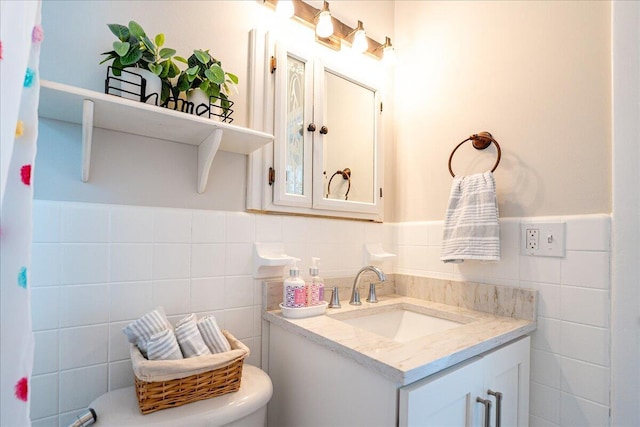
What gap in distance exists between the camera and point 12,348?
55cm

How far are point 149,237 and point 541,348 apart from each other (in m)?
1.35

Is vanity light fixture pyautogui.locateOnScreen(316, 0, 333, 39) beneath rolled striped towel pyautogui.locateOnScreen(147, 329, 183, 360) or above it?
above

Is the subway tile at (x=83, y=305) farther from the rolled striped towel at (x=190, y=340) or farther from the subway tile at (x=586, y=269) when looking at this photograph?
the subway tile at (x=586, y=269)

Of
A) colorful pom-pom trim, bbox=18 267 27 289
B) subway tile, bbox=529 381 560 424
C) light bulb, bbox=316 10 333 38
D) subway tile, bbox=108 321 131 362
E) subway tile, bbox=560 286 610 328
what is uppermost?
light bulb, bbox=316 10 333 38

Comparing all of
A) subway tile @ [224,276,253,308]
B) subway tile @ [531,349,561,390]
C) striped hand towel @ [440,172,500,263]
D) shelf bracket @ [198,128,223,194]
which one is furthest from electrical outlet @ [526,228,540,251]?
shelf bracket @ [198,128,223,194]

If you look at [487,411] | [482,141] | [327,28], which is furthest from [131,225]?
[482,141]

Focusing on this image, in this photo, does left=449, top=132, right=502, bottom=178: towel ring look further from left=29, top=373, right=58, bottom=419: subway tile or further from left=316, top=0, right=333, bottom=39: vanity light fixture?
left=29, top=373, right=58, bottom=419: subway tile

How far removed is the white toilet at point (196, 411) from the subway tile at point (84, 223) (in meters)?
0.42

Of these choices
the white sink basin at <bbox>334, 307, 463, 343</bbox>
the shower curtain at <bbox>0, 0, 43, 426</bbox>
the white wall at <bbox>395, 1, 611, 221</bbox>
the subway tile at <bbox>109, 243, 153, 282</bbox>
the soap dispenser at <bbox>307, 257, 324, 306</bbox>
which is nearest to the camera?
the shower curtain at <bbox>0, 0, 43, 426</bbox>

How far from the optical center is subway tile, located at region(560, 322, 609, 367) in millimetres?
979

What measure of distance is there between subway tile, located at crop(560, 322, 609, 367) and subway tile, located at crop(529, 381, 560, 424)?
15 cm

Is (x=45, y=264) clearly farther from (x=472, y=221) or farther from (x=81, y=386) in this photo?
(x=472, y=221)

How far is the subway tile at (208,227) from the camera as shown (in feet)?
3.47

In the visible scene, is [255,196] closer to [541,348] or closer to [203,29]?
[203,29]
